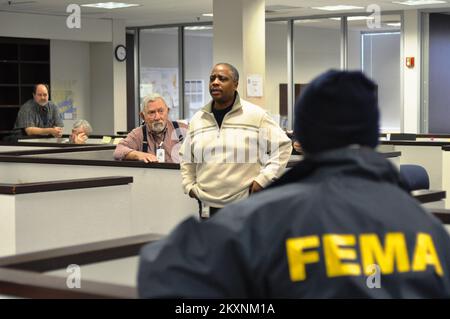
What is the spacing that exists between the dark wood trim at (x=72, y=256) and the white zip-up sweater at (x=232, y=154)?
2.23 meters

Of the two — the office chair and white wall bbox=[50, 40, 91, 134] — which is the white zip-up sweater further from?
white wall bbox=[50, 40, 91, 134]

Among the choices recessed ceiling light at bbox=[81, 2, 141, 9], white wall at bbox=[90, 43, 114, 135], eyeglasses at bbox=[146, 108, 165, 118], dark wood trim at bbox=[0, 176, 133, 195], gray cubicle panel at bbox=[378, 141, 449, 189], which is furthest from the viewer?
white wall at bbox=[90, 43, 114, 135]

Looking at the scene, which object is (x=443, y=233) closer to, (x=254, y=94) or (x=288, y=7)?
(x=254, y=94)

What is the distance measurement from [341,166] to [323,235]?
0.14 m

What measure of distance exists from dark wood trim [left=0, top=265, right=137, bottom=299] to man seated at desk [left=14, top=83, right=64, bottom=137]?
884 cm

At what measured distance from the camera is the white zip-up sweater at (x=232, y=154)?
4.92 metres

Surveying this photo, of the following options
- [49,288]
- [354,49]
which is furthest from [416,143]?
[49,288]

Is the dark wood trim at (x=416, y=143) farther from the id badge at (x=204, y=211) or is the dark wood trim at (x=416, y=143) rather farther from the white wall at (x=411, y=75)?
the white wall at (x=411, y=75)

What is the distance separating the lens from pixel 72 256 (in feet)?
8.21

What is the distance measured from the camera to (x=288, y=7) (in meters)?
14.1

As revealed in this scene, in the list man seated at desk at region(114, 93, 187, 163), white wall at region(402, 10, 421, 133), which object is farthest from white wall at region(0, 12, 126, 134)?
man seated at desk at region(114, 93, 187, 163)

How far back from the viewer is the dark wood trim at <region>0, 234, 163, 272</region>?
2449 millimetres
